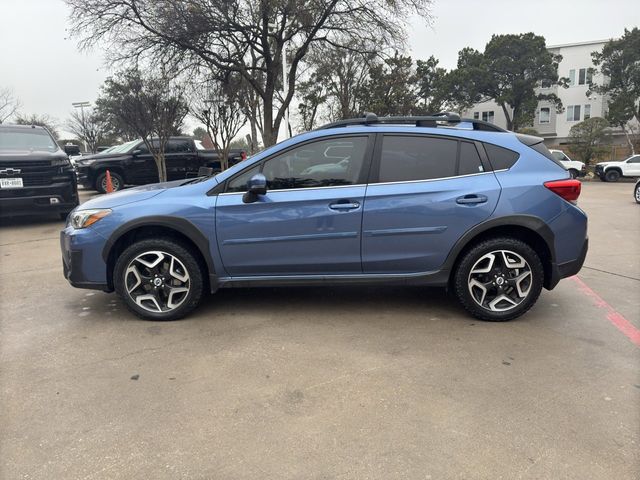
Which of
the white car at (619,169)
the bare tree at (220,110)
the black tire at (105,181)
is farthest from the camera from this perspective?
the white car at (619,169)

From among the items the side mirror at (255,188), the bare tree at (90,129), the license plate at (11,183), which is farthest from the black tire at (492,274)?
the bare tree at (90,129)

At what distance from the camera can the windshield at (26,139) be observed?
8.95 metres

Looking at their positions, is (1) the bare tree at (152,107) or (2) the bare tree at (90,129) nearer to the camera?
(1) the bare tree at (152,107)

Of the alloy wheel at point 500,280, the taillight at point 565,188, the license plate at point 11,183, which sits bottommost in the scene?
the alloy wheel at point 500,280

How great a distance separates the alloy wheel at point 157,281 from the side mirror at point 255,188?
32.1 inches

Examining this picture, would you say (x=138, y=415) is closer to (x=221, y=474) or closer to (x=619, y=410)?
(x=221, y=474)

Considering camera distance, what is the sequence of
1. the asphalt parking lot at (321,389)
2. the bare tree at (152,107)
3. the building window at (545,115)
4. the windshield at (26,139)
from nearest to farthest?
the asphalt parking lot at (321,389) < the windshield at (26,139) < the bare tree at (152,107) < the building window at (545,115)

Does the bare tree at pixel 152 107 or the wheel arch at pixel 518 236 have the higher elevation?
the bare tree at pixel 152 107

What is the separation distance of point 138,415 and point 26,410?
70 cm

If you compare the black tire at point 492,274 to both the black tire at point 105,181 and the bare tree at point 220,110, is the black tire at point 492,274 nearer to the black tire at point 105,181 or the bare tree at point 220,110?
the bare tree at point 220,110

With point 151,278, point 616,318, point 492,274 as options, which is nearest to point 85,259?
point 151,278

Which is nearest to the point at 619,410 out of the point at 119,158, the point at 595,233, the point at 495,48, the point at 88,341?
the point at 88,341

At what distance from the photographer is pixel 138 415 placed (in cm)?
269

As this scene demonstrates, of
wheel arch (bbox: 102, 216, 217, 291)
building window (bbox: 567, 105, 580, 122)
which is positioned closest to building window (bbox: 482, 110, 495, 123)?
building window (bbox: 567, 105, 580, 122)
